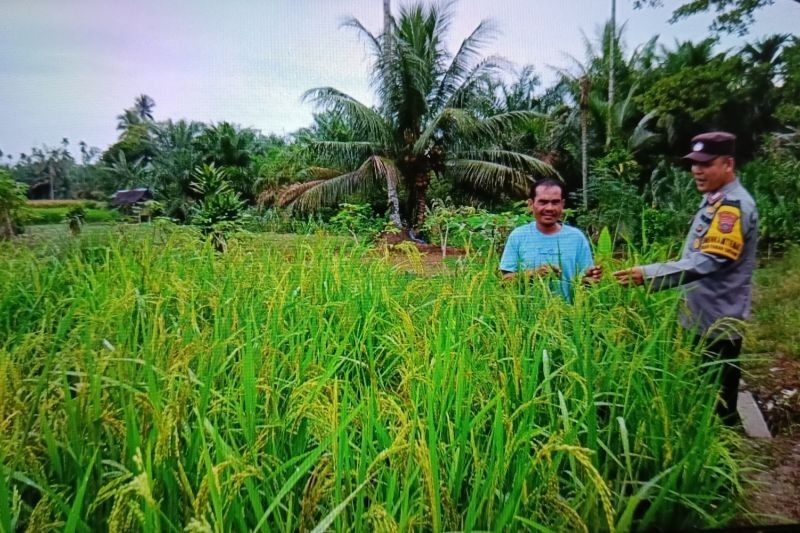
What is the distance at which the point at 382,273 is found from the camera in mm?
1436

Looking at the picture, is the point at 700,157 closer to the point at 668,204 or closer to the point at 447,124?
the point at 668,204

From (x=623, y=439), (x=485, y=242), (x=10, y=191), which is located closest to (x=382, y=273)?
(x=485, y=242)

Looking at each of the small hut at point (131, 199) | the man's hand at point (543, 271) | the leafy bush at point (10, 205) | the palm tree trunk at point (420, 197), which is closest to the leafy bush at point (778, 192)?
the man's hand at point (543, 271)

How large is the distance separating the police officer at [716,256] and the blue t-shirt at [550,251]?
0.12 meters

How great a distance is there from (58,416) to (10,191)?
2.03 feet

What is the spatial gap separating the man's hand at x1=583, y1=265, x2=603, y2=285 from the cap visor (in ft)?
1.13

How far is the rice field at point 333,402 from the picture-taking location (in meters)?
0.81

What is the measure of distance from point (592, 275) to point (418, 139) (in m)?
0.61

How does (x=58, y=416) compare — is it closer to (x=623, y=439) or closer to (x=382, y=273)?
(x=382, y=273)

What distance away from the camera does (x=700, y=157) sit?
1.29 metres

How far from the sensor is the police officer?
48.6 inches

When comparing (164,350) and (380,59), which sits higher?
(380,59)

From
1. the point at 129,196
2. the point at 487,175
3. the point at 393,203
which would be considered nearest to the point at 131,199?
the point at 129,196

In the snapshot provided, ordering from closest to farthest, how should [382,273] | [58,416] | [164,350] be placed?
[58,416] < [164,350] < [382,273]
